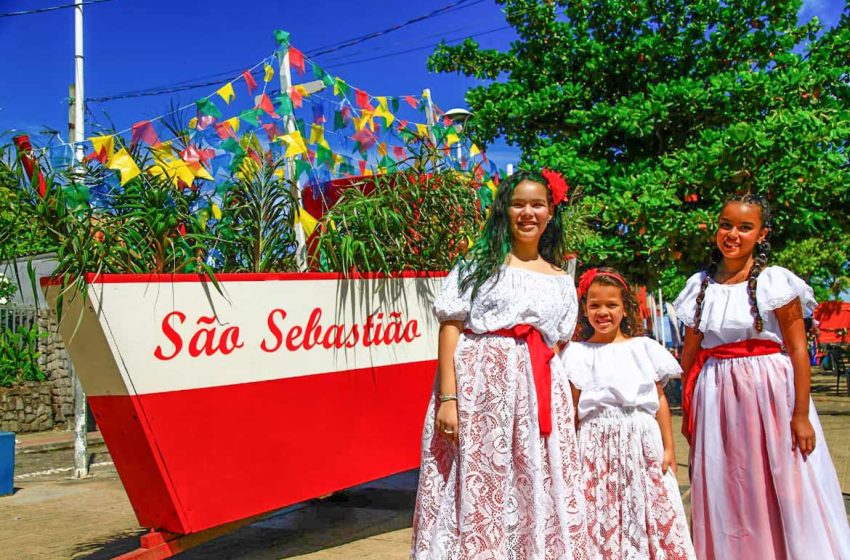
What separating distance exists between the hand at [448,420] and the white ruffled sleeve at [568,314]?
54 centimetres

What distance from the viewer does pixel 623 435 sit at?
3447 millimetres

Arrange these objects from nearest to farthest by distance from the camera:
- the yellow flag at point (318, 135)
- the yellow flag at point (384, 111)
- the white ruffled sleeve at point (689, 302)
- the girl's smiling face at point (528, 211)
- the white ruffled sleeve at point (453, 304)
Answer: the white ruffled sleeve at point (453, 304) → the girl's smiling face at point (528, 211) → the white ruffled sleeve at point (689, 302) → the yellow flag at point (318, 135) → the yellow flag at point (384, 111)

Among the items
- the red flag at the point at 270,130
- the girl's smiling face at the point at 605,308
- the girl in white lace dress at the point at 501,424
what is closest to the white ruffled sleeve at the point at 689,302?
the girl's smiling face at the point at 605,308

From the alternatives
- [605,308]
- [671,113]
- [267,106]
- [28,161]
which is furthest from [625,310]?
[671,113]

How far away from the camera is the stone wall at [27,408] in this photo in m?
11.8

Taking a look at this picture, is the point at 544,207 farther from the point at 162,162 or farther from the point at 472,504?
the point at 162,162

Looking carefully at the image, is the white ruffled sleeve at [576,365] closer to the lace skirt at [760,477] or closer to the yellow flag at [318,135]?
the lace skirt at [760,477]

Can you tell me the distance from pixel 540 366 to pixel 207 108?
2.29m

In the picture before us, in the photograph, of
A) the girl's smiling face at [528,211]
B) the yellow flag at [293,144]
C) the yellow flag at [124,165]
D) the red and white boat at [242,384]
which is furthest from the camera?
the yellow flag at [293,144]

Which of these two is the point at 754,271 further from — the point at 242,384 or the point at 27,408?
the point at 27,408

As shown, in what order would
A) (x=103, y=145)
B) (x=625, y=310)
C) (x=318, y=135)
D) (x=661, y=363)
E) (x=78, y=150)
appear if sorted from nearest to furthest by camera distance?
1. (x=661, y=363)
2. (x=625, y=310)
3. (x=103, y=145)
4. (x=78, y=150)
5. (x=318, y=135)

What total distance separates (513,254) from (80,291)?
1.68 metres

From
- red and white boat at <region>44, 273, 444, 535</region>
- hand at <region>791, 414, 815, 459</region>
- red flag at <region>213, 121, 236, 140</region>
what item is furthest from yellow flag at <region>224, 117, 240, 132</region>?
hand at <region>791, 414, 815, 459</region>

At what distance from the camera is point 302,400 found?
3.96 metres
